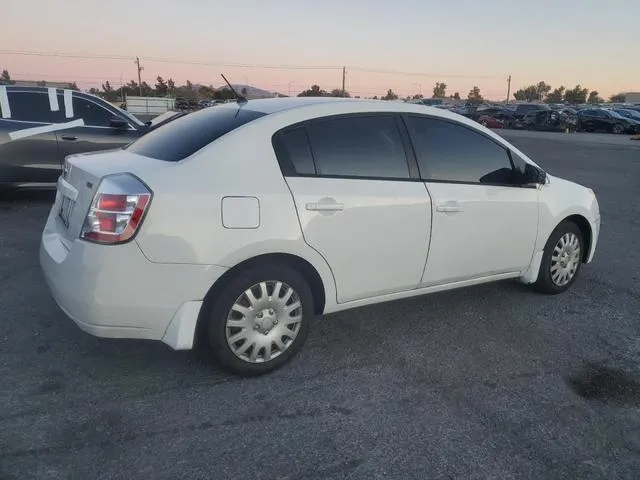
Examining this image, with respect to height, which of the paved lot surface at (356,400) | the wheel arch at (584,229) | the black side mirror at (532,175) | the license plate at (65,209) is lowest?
the paved lot surface at (356,400)

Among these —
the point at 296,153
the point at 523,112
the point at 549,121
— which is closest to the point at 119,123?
the point at 296,153

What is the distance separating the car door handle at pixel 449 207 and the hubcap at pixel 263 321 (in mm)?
1210

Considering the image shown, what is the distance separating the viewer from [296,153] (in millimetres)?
3354

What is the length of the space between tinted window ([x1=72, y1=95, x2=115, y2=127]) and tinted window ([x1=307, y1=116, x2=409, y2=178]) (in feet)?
18.8

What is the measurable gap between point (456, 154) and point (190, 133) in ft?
6.21

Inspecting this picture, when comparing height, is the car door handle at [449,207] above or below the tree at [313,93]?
below

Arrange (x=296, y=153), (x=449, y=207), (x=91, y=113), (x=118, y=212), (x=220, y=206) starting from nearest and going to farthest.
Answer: (x=118, y=212), (x=220, y=206), (x=296, y=153), (x=449, y=207), (x=91, y=113)

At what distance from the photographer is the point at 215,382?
3.26 m

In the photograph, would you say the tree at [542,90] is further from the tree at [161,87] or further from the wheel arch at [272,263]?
the wheel arch at [272,263]

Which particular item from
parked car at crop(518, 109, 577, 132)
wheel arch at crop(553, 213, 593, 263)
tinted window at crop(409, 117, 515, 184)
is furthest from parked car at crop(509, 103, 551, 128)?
tinted window at crop(409, 117, 515, 184)

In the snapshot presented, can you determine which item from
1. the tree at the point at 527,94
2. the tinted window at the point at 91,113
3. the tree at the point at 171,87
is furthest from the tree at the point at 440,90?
the tinted window at the point at 91,113

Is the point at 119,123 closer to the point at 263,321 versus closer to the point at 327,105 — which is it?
the point at 327,105

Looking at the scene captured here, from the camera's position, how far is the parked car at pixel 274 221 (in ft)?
9.62

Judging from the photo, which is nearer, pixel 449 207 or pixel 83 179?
pixel 83 179
